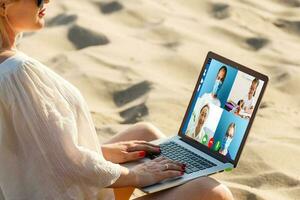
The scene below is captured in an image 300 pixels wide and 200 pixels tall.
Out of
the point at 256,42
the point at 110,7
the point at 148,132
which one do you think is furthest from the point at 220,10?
the point at 148,132

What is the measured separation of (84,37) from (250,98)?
3256 millimetres

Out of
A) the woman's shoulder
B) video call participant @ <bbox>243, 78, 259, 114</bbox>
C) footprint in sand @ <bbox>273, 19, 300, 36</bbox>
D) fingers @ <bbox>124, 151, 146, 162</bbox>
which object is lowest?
fingers @ <bbox>124, 151, 146, 162</bbox>

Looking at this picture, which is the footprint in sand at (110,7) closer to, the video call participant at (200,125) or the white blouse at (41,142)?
the video call participant at (200,125)

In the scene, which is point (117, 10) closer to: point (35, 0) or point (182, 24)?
point (182, 24)

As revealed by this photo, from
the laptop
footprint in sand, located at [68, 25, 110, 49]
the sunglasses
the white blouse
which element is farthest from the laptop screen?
footprint in sand, located at [68, 25, 110, 49]

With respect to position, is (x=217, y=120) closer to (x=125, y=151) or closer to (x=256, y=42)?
(x=125, y=151)

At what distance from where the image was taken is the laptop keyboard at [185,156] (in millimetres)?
2984

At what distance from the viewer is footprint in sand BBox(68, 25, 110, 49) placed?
19.9ft

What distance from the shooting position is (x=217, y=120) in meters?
3.17

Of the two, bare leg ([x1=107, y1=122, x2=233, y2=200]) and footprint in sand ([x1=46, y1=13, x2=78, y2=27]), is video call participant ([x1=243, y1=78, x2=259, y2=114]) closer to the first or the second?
bare leg ([x1=107, y1=122, x2=233, y2=200])

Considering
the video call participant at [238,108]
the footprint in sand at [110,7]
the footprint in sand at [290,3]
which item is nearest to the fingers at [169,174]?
the video call participant at [238,108]

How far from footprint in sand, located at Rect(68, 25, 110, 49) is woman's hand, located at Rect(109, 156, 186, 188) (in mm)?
3220

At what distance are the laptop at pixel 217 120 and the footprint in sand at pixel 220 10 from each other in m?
3.32

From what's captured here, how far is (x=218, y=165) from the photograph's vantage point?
3025mm
